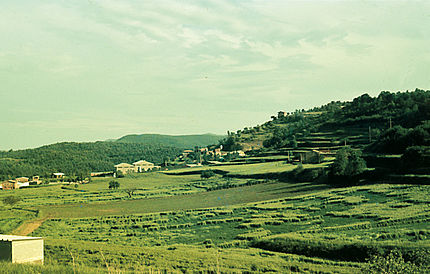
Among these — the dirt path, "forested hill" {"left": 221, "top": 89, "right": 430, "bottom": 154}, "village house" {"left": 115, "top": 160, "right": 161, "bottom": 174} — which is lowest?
the dirt path

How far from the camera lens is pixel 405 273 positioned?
47.3 feet

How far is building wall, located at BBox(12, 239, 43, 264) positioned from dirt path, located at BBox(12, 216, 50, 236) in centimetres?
2540

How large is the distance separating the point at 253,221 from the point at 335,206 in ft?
31.7

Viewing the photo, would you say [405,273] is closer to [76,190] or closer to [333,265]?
[333,265]

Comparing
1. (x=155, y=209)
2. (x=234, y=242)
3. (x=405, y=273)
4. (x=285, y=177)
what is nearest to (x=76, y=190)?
(x=155, y=209)

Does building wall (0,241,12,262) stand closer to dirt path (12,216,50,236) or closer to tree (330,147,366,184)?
dirt path (12,216,50,236)

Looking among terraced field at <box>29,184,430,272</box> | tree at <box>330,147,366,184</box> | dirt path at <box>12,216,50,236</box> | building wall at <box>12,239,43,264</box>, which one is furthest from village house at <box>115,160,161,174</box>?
building wall at <box>12,239,43,264</box>

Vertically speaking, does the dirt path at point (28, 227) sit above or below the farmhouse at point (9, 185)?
below

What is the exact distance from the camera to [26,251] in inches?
690

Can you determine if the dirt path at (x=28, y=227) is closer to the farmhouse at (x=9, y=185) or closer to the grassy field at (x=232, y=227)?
the grassy field at (x=232, y=227)

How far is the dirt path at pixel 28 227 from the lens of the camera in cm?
4141

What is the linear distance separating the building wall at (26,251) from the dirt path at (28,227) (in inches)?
1000

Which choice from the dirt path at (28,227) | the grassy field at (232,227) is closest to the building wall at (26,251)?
the grassy field at (232,227)

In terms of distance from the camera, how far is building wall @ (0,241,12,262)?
17.0 metres
